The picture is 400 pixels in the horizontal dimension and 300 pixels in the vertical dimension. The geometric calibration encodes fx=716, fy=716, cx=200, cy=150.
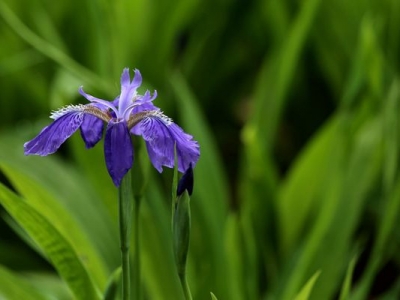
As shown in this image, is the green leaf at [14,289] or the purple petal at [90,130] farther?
the green leaf at [14,289]

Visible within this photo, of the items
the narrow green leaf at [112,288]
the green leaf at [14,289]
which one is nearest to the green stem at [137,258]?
the narrow green leaf at [112,288]

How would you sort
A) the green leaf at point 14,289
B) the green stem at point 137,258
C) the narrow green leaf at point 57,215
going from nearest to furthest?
the green stem at point 137,258 → the green leaf at point 14,289 → the narrow green leaf at point 57,215

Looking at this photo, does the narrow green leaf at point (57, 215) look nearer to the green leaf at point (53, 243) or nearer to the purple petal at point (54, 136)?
the green leaf at point (53, 243)

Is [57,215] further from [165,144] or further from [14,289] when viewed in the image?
[165,144]

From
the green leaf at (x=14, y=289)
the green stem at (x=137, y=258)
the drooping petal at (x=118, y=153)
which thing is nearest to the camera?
the drooping petal at (x=118, y=153)

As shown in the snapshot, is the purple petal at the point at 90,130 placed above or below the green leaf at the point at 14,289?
above

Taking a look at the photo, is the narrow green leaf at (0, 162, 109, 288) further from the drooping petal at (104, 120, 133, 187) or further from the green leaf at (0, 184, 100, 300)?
the drooping petal at (104, 120, 133, 187)

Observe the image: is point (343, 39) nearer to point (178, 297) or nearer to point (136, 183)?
point (178, 297)

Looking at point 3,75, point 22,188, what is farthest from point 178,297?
point 3,75
